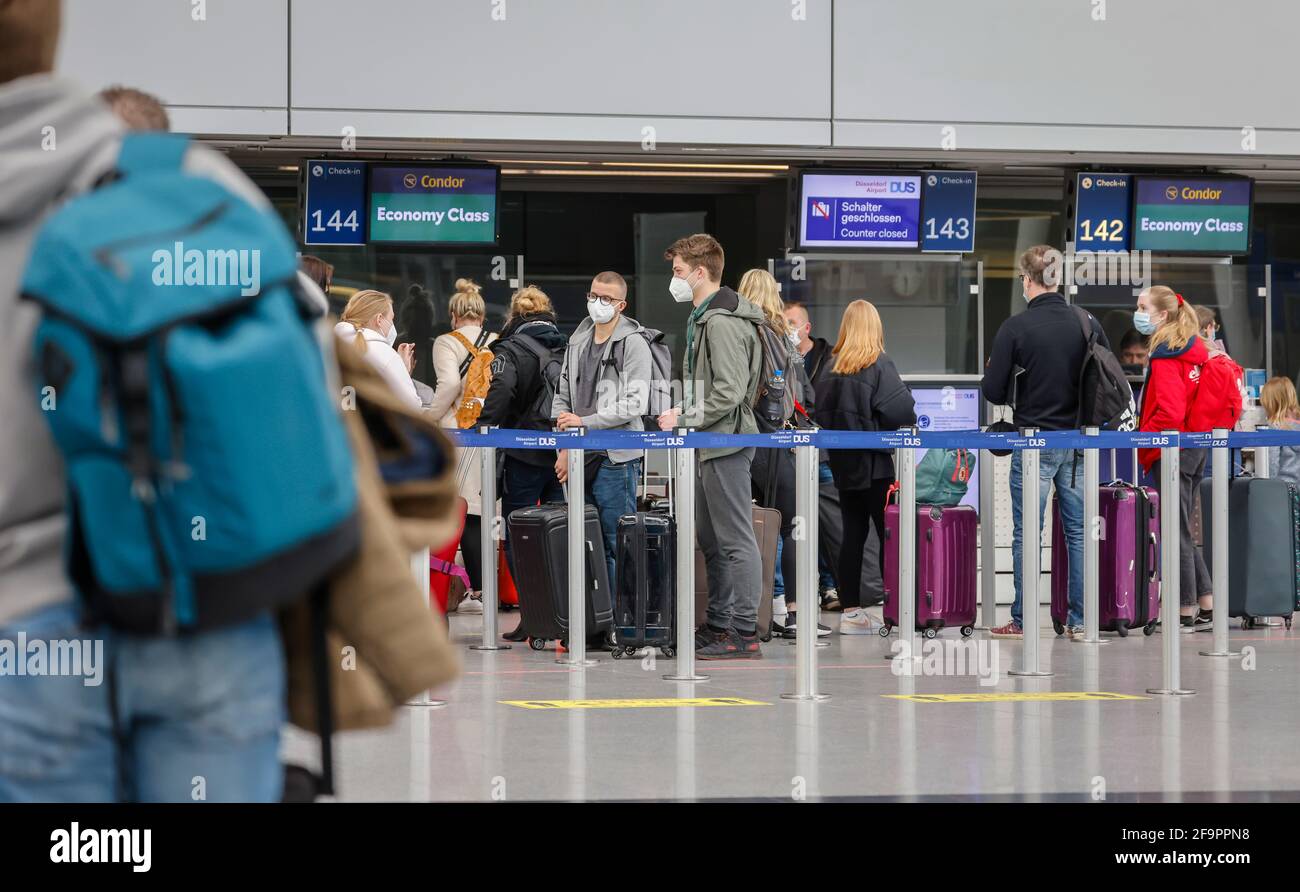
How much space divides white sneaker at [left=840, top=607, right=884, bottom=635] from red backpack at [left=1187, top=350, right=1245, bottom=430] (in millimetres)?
2237

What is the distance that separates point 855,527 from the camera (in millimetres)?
10125

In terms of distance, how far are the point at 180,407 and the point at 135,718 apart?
364mm

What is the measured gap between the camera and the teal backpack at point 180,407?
5.93ft

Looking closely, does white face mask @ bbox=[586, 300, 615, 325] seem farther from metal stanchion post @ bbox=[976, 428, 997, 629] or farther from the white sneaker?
the white sneaker

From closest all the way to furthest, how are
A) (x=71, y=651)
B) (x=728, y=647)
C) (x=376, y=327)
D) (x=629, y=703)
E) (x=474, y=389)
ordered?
(x=71, y=651) → (x=629, y=703) → (x=728, y=647) → (x=376, y=327) → (x=474, y=389)

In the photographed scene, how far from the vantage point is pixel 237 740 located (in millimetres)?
1896

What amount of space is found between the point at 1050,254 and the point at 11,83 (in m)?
8.18

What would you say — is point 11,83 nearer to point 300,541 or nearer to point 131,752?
point 300,541

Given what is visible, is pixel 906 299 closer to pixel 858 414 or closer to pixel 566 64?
pixel 858 414

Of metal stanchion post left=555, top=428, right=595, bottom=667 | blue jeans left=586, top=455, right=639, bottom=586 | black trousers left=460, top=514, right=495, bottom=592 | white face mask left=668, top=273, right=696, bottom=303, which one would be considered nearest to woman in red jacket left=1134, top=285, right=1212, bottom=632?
white face mask left=668, top=273, right=696, bottom=303

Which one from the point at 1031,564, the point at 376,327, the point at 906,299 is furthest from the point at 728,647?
the point at 906,299

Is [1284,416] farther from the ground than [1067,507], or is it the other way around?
[1284,416]

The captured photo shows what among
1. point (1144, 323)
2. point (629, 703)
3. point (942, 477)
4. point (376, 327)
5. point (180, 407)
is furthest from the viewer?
point (1144, 323)
